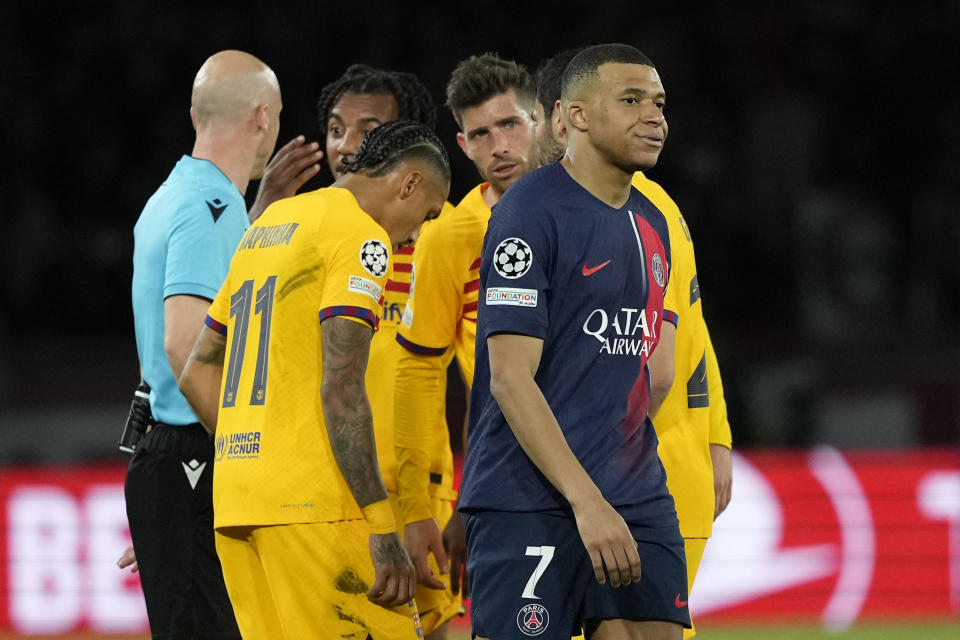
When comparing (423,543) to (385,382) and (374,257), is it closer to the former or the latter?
(385,382)

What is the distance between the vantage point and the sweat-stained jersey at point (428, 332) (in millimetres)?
5051

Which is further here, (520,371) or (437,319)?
(437,319)

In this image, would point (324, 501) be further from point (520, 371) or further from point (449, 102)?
point (449, 102)

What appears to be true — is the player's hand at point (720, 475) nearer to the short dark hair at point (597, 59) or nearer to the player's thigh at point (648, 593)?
the player's thigh at point (648, 593)

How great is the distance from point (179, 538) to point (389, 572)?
122 centimetres

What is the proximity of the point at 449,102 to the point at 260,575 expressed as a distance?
2.27 meters

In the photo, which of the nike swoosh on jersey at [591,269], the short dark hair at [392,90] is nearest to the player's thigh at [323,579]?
the nike swoosh on jersey at [591,269]

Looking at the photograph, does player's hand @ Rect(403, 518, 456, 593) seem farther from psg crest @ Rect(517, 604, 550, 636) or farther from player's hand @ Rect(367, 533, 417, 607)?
Result: psg crest @ Rect(517, 604, 550, 636)

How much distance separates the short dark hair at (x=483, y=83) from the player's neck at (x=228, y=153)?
0.91 meters

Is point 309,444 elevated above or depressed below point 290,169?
below

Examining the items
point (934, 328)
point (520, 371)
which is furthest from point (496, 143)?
point (934, 328)

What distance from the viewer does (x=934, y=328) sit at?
43.8ft

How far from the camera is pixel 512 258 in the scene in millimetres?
3529

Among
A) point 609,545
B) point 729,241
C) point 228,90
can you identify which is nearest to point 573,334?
point 609,545
